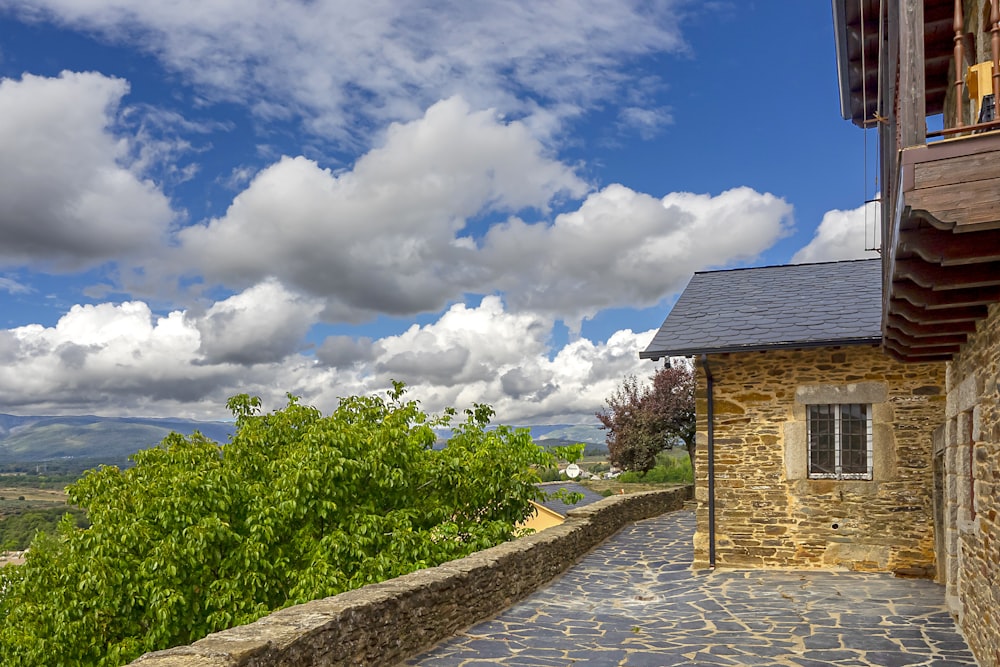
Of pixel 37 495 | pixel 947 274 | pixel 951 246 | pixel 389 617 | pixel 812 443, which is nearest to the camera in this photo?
pixel 951 246

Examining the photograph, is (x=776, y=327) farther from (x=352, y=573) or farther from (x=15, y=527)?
(x=15, y=527)

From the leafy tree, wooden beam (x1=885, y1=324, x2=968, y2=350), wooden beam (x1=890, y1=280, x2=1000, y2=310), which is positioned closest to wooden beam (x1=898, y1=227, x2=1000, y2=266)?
wooden beam (x1=890, y1=280, x2=1000, y2=310)

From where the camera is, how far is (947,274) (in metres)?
4.95

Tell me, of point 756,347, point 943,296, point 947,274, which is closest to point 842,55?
point 756,347

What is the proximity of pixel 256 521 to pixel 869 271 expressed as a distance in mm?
11647

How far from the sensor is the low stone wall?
4.97 meters

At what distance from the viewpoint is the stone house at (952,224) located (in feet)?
14.0

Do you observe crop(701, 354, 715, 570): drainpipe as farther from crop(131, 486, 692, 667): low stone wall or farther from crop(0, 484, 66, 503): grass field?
crop(0, 484, 66, 503): grass field

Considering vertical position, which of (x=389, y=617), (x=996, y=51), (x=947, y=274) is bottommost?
(x=389, y=617)

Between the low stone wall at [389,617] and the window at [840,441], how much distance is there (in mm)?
4024

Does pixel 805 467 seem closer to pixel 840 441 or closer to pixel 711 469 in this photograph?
pixel 840 441

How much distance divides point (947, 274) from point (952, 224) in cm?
94

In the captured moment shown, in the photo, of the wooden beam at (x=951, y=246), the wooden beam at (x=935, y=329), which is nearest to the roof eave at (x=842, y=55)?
the wooden beam at (x=935, y=329)

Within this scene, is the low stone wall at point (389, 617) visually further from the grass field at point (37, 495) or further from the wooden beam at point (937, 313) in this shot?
the grass field at point (37, 495)
